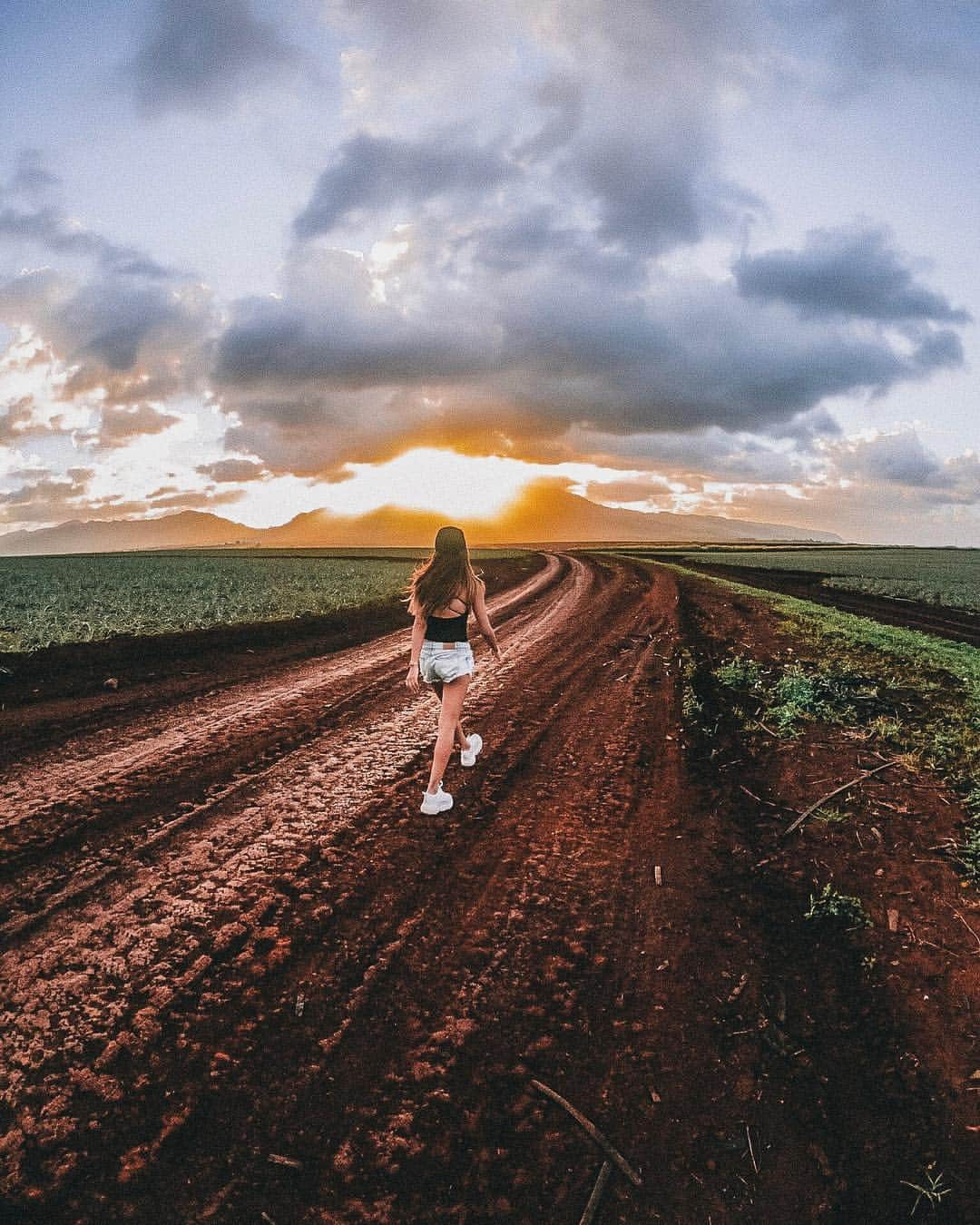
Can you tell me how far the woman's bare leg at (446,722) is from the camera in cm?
562

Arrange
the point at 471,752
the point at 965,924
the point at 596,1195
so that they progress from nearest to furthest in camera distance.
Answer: the point at 596,1195 → the point at 965,924 → the point at 471,752

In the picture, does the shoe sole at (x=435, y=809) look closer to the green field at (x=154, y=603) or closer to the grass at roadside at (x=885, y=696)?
the grass at roadside at (x=885, y=696)

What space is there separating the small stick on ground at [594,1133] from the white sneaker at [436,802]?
2665mm

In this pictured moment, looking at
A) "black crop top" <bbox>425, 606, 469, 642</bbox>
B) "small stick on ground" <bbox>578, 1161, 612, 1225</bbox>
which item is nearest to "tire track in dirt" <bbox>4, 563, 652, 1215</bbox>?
"black crop top" <bbox>425, 606, 469, 642</bbox>

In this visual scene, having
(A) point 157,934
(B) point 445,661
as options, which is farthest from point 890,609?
(A) point 157,934

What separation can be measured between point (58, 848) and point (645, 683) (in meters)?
7.68

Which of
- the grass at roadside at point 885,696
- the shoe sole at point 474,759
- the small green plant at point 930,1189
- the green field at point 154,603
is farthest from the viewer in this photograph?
the green field at point 154,603

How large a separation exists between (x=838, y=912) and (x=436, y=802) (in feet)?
10.5

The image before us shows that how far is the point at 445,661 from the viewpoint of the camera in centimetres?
571

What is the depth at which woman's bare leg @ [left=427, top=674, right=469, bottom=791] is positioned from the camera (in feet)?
18.4

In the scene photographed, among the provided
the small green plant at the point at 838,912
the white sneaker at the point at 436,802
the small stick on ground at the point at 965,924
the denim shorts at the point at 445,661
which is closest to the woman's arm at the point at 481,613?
the denim shorts at the point at 445,661

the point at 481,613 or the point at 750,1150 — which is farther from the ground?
the point at 481,613

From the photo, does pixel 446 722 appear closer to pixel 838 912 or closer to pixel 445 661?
pixel 445 661

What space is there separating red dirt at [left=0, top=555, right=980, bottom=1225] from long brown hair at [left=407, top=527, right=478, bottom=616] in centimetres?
189
